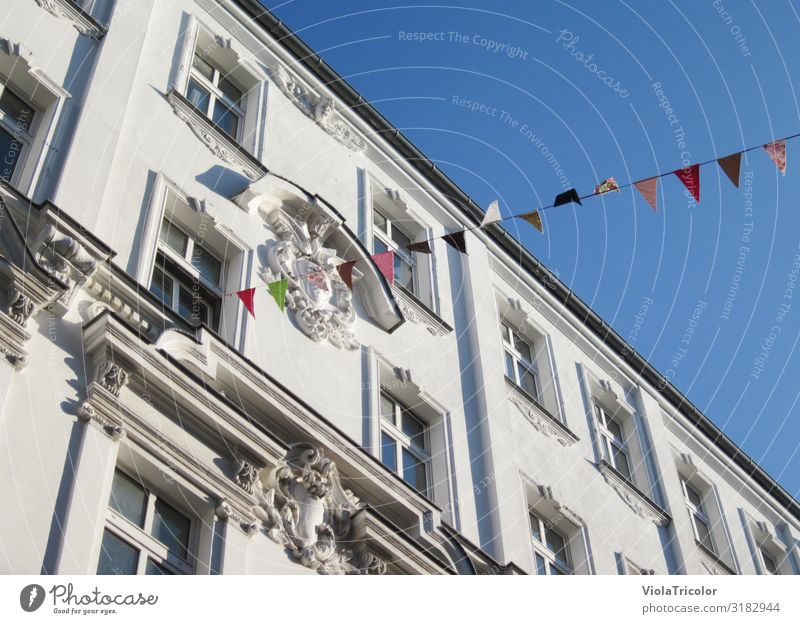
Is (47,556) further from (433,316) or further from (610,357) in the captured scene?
(610,357)

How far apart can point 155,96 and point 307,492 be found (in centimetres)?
587

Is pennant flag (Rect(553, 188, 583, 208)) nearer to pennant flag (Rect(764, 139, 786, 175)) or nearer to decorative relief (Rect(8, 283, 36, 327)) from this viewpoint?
pennant flag (Rect(764, 139, 786, 175))

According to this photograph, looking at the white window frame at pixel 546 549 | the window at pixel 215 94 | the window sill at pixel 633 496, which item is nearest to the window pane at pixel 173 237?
the window at pixel 215 94

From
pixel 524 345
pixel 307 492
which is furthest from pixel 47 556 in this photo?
pixel 524 345

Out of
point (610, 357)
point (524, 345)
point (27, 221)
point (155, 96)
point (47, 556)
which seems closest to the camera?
point (47, 556)

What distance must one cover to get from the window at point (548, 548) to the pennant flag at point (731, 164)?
5923 mm

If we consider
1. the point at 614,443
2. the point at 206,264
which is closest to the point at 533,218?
the point at 206,264

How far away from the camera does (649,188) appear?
1460cm

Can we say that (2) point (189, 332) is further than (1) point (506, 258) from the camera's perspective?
No

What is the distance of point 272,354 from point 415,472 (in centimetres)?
294

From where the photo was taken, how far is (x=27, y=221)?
12023 millimetres

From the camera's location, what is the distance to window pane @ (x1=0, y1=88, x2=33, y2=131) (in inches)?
546

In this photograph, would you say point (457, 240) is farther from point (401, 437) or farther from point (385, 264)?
point (401, 437)

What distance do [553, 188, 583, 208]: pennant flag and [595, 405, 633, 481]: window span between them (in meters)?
7.27
